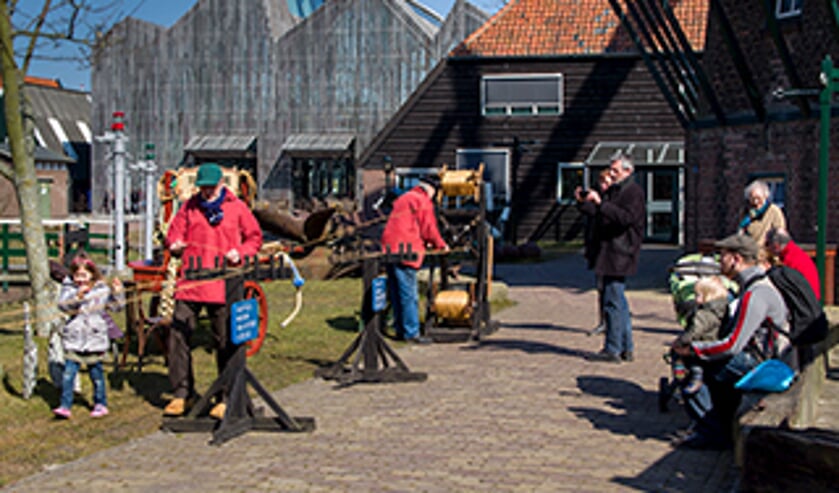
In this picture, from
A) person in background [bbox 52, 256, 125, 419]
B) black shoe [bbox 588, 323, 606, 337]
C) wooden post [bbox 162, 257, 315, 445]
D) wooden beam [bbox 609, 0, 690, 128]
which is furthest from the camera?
wooden beam [bbox 609, 0, 690, 128]

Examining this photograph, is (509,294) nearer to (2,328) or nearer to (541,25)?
(2,328)

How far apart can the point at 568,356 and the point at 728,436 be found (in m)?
4.03

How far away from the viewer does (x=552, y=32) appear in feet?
111

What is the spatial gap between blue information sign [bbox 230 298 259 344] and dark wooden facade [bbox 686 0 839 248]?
11.4 m

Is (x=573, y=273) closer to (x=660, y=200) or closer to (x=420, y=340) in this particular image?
(x=420, y=340)

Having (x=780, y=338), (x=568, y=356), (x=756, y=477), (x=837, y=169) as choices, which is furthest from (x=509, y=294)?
(x=756, y=477)

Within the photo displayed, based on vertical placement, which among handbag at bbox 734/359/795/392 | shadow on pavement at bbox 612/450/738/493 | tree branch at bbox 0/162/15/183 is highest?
tree branch at bbox 0/162/15/183

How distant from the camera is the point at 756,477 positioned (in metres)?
5.83

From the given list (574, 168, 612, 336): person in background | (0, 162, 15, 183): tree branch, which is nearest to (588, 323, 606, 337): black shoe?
(574, 168, 612, 336): person in background

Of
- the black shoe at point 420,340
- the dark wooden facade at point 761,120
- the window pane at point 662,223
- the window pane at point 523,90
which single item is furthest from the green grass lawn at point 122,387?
the window pane at point 523,90

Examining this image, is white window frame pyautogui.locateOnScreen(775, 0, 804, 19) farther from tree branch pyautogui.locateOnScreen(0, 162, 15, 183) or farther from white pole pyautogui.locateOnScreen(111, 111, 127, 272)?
tree branch pyautogui.locateOnScreen(0, 162, 15, 183)

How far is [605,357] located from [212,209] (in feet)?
14.6

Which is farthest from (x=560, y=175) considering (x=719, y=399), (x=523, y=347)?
(x=719, y=399)

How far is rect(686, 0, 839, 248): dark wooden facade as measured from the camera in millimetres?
17891
